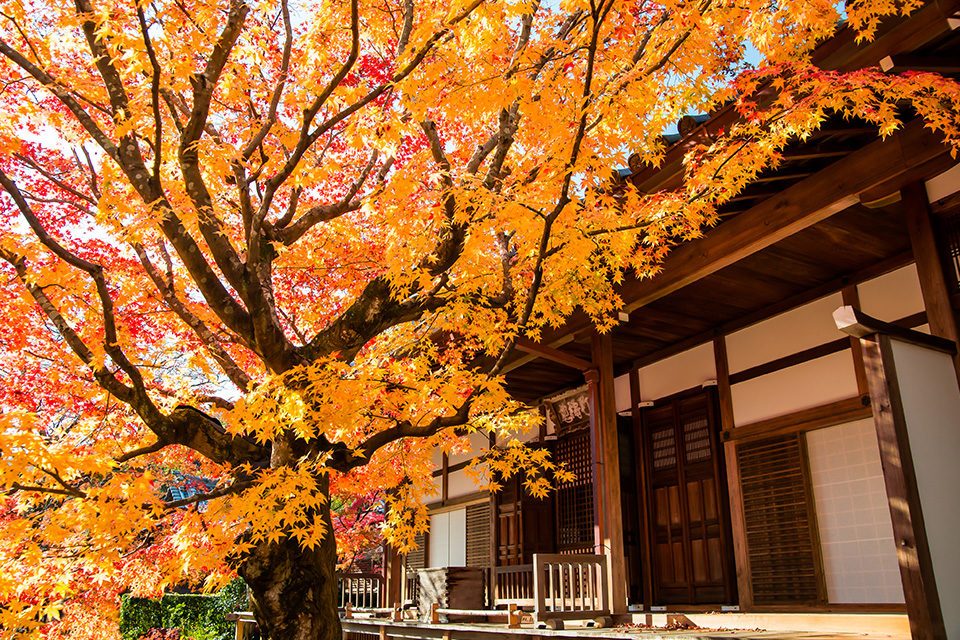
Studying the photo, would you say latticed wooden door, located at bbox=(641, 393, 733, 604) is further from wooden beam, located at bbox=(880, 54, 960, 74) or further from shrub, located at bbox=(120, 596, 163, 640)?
shrub, located at bbox=(120, 596, 163, 640)

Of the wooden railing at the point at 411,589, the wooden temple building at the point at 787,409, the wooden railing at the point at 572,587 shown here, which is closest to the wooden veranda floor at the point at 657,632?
the wooden temple building at the point at 787,409

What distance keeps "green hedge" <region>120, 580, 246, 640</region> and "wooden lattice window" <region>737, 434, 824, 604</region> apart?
14519 mm

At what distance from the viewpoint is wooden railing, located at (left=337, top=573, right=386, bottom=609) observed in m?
12.9

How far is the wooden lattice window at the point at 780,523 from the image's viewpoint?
7.49m

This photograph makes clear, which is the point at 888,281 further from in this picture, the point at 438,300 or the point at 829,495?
the point at 438,300

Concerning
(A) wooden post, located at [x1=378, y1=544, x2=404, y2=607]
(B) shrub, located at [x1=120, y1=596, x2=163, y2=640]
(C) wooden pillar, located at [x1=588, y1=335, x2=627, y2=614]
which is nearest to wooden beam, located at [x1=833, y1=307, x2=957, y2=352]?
(C) wooden pillar, located at [x1=588, y1=335, x2=627, y2=614]

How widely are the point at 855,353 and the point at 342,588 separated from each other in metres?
10.0

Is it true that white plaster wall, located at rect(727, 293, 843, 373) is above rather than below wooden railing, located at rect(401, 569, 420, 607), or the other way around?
above

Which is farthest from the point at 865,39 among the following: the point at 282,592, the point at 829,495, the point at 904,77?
the point at 282,592

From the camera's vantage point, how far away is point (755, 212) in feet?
21.3

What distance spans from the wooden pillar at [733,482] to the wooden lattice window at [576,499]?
2.61 m

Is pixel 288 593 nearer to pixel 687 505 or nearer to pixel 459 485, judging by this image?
pixel 687 505

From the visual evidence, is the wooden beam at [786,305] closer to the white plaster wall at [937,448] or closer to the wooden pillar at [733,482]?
the wooden pillar at [733,482]

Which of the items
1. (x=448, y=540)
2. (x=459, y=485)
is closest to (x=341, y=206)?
(x=459, y=485)
